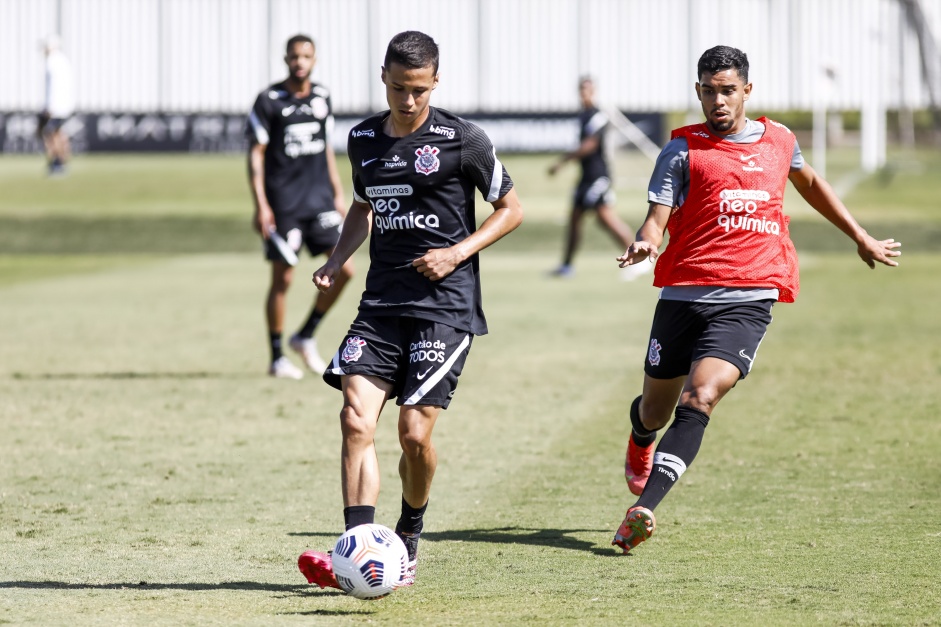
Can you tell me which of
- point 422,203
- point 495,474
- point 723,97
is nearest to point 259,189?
point 495,474

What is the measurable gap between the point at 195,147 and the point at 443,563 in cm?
3362

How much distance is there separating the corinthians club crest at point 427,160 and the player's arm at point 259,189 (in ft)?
18.2

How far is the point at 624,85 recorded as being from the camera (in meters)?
38.1

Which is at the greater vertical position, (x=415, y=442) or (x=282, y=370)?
(x=415, y=442)

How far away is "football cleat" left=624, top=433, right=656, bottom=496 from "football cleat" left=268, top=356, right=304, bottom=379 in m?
4.90

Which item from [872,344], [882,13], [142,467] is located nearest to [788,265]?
[142,467]

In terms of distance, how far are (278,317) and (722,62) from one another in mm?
5876

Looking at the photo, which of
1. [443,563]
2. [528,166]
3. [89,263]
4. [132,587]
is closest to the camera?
[132,587]

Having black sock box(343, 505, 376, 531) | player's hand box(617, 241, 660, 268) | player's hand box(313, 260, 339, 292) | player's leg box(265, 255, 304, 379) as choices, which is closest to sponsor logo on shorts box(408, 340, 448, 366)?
player's hand box(313, 260, 339, 292)

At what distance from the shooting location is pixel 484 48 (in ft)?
126

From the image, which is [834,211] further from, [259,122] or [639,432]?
[259,122]

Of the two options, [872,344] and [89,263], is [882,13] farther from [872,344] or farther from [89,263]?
[872,344]

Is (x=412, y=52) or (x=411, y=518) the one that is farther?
(x=411, y=518)

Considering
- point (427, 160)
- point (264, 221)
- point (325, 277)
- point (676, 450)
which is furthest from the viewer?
point (264, 221)
